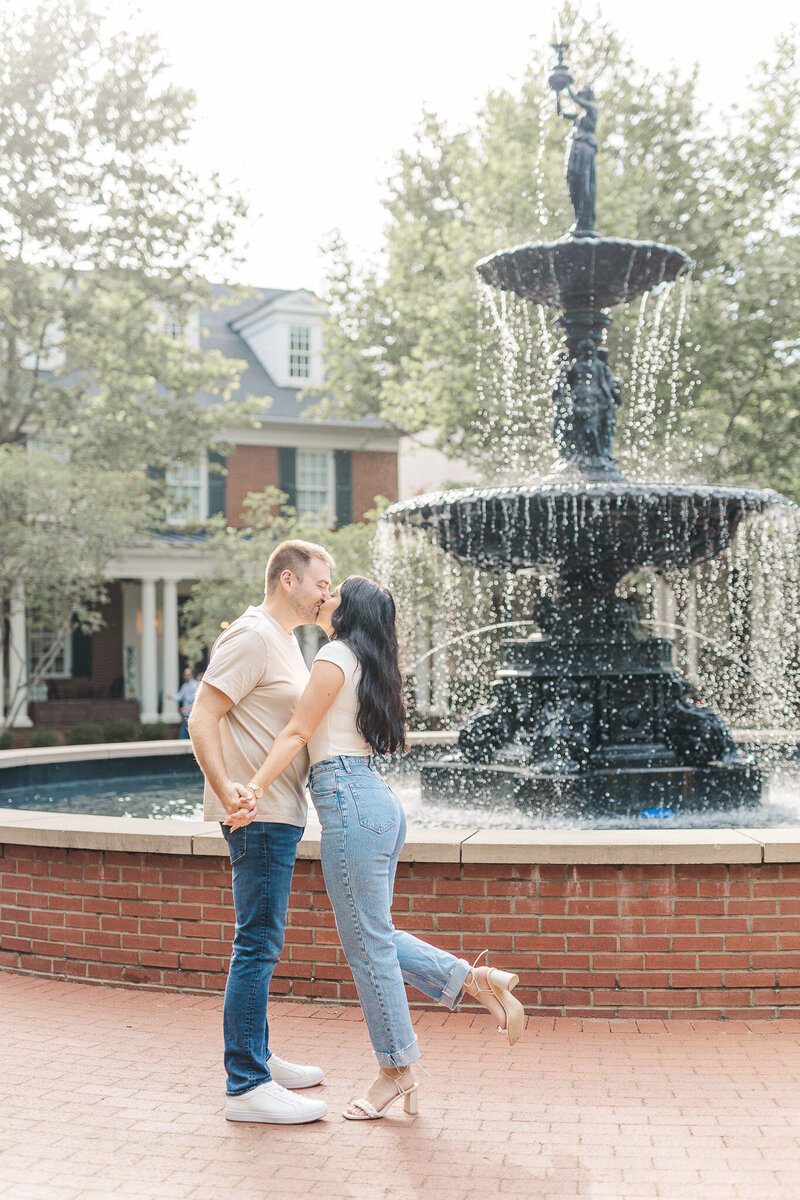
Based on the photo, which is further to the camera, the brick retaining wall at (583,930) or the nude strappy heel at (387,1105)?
the brick retaining wall at (583,930)

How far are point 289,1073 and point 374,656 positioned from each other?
5.04ft

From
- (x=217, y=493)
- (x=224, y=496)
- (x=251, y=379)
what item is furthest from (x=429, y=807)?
(x=251, y=379)

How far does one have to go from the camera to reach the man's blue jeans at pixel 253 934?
14.0 feet

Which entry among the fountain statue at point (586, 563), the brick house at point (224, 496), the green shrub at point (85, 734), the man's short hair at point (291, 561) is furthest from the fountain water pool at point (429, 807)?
the brick house at point (224, 496)

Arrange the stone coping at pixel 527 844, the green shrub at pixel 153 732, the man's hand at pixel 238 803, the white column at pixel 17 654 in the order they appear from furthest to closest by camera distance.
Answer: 1. the green shrub at pixel 153 732
2. the white column at pixel 17 654
3. the stone coping at pixel 527 844
4. the man's hand at pixel 238 803

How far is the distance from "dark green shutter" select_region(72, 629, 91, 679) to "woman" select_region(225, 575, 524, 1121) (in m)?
27.3

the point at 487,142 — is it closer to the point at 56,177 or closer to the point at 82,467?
the point at 56,177

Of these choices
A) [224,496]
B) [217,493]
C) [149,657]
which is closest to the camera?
[149,657]

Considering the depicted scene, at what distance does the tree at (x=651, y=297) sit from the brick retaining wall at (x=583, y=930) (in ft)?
51.8

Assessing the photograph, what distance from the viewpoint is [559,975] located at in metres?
5.50

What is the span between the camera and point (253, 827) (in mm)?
4258

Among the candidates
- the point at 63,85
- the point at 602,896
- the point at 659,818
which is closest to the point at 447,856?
the point at 602,896

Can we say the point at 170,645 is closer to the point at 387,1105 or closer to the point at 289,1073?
the point at 289,1073

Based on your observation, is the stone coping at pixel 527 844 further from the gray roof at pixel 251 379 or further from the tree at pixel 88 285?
the gray roof at pixel 251 379
